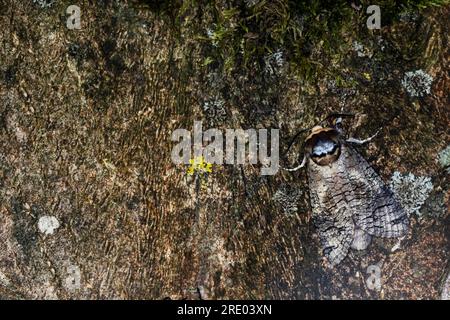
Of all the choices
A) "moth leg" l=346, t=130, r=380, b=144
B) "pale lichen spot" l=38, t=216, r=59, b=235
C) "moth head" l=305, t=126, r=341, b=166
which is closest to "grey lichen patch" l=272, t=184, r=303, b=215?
"moth head" l=305, t=126, r=341, b=166

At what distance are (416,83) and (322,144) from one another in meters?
0.38

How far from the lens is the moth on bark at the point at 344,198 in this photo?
1778mm

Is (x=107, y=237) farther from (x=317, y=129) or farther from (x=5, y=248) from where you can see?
(x=317, y=129)

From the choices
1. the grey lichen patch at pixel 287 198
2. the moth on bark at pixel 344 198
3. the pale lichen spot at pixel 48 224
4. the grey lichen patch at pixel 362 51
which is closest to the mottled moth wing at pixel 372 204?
the moth on bark at pixel 344 198

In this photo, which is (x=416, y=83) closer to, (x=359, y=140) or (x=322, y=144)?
(x=359, y=140)

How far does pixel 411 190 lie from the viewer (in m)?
1.77

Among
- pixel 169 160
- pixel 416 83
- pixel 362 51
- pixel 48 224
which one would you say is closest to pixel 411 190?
pixel 416 83

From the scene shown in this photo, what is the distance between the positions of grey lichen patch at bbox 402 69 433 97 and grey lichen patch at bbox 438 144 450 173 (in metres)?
0.20

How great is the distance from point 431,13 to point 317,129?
58 centimetres

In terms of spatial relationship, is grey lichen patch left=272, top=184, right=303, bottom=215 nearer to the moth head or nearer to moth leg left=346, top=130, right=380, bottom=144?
the moth head

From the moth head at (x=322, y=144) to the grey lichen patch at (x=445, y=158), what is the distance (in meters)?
0.33

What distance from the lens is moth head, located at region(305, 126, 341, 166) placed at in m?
1.79

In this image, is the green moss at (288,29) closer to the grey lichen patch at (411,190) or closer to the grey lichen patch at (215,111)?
the grey lichen patch at (215,111)
